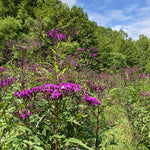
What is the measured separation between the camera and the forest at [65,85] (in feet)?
5.66

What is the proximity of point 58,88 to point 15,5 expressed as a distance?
82.8ft

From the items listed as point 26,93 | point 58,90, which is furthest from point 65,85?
point 26,93

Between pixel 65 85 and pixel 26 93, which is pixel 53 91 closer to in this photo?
pixel 65 85

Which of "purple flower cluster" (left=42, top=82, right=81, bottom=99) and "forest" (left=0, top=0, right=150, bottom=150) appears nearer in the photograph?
"purple flower cluster" (left=42, top=82, right=81, bottom=99)

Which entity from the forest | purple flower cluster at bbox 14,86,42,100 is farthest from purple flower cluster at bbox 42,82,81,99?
purple flower cluster at bbox 14,86,42,100

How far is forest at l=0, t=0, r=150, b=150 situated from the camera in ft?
5.66

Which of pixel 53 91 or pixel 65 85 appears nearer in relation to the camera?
pixel 53 91

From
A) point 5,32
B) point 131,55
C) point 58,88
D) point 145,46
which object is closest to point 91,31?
point 5,32

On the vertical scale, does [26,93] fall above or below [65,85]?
below

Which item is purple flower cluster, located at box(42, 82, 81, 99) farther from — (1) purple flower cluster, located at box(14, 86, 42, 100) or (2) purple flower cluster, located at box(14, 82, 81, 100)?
(1) purple flower cluster, located at box(14, 86, 42, 100)

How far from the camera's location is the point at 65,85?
5.72 ft

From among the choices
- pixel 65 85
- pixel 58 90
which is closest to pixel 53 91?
pixel 58 90

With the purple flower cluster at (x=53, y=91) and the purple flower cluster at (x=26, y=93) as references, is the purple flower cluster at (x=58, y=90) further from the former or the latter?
the purple flower cluster at (x=26, y=93)

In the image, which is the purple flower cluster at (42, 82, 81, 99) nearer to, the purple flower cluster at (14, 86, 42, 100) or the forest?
the forest
